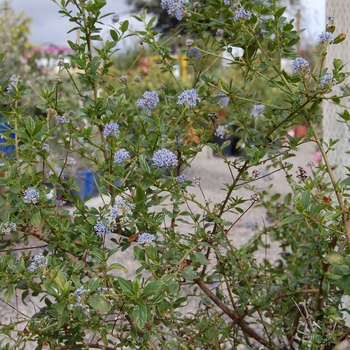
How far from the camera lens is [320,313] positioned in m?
1.71

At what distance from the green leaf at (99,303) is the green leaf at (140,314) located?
8 centimetres

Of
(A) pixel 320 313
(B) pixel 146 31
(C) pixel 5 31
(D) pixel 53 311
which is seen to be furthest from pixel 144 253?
(C) pixel 5 31

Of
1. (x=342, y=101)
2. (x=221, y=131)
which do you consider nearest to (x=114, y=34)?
(x=221, y=131)

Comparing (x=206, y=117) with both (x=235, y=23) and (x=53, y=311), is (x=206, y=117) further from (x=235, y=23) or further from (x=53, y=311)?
(x=53, y=311)

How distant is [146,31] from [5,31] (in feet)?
18.0

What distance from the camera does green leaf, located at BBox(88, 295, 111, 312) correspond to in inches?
46.7

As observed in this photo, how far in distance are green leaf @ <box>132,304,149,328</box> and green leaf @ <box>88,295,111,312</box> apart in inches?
3.0

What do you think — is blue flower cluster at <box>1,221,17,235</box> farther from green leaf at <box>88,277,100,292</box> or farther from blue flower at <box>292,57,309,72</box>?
blue flower at <box>292,57,309,72</box>

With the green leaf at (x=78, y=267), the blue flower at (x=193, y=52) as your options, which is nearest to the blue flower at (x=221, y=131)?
the blue flower at (x=193, y=52)

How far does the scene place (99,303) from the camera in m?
1.20

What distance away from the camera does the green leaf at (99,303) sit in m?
1.19

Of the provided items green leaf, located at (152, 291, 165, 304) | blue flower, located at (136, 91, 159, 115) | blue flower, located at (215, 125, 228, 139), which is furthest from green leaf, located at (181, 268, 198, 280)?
blue flower, located at (215, 125, 228, 139)

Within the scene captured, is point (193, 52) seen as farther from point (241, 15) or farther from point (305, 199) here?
point (305, 199)

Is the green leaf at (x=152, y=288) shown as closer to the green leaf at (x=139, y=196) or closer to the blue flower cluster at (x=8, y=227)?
the green leaf at (x=139, y=196)
